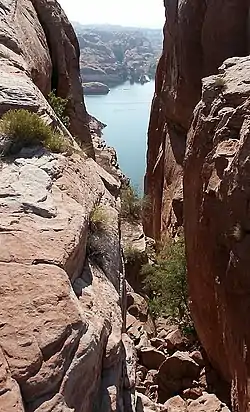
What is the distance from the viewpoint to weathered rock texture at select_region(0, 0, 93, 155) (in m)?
8.27

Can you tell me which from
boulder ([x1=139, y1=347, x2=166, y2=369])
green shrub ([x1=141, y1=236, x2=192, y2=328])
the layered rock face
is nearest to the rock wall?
boulder ([x1=139, y1=347, x2=166, y2=369])

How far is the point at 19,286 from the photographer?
14.7 ft

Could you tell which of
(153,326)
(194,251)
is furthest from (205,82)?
(153,326)

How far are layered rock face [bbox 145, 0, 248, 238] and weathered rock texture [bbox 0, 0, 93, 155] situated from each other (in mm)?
3412

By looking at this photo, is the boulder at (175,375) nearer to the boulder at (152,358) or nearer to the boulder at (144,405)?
the boulder at (152,358)

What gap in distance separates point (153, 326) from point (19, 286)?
1094cm

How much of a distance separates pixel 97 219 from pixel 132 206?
16026 mm

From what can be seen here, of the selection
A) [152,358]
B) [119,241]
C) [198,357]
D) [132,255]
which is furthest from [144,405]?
[132,255]

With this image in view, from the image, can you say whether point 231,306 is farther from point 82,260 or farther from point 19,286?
point 19,286

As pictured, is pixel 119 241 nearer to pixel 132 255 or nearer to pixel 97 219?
pixel 97 219

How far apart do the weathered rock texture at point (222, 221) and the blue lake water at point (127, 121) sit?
2302 centimetres

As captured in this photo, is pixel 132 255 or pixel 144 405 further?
pixel 132 255

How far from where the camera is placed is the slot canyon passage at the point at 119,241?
4.39 m

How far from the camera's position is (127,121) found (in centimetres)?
6981
